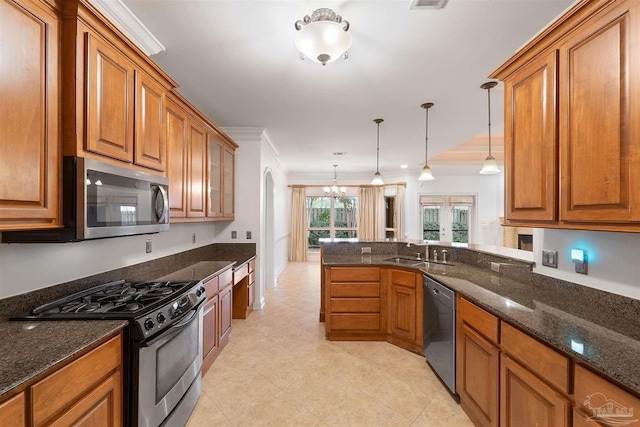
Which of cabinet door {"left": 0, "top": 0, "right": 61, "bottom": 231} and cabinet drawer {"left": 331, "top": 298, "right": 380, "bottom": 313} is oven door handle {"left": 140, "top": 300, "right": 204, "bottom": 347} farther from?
cabinet drawer {"left": 331, "top": 298, "right": 380, "bottom": 313}

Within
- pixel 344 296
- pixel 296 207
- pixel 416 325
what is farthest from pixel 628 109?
pixel 296 207

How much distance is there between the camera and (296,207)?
8031 mm

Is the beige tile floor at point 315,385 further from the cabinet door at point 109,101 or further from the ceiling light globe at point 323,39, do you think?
the ceiling light globe at point 323,39

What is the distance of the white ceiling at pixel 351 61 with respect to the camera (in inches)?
67.9

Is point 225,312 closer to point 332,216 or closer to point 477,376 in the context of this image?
point 477,376

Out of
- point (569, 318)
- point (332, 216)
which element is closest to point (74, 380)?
point (569, 318)

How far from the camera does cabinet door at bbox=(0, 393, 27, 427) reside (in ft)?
2.81

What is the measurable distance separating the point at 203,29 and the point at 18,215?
1.56 meters

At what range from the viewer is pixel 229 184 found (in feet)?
12.7

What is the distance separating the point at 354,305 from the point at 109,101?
2.77 metres

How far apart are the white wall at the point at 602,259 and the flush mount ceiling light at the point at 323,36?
183 centimetres

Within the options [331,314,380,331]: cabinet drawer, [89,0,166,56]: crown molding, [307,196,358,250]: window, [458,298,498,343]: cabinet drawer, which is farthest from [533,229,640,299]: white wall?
[307,196,358,250]: window

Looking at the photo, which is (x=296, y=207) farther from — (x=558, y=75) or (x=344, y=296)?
(x=558, y=75)

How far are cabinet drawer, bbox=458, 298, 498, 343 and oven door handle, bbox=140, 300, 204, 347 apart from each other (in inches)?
75.9
